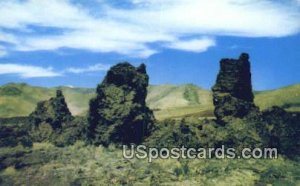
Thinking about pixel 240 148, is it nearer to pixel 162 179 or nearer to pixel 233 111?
pixel 233 111

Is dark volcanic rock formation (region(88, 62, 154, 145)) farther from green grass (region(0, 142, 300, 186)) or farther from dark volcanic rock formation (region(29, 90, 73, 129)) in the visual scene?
dark volcanic rock formation (region(29, 90, 73, 129))

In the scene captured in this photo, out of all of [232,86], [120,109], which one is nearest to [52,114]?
[120,109]

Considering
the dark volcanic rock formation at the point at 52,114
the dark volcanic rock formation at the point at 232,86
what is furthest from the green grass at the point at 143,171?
the dark volcanic rock formation at the point at 52,114

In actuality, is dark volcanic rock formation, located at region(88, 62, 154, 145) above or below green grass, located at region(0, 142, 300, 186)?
above

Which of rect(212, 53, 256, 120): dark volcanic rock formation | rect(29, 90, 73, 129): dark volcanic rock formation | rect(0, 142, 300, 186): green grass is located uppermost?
rect(212, 53, 256, 120): dark volcanic rock formation

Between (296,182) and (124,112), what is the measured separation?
56.2 metres

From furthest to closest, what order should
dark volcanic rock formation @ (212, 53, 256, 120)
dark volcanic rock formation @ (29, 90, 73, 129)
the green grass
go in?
dark volcanic rock formation @ (29, 90, 73, 129) → dark volcanic rock formation @ (212, 53, 256, 120) → the green grass

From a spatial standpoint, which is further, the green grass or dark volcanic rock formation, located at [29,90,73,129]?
dark volcanic rock formation, located at [29,90,73,129]

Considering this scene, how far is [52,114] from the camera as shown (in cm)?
19225

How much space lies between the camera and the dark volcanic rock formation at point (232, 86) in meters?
157

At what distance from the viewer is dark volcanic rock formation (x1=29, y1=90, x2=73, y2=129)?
7559 inches

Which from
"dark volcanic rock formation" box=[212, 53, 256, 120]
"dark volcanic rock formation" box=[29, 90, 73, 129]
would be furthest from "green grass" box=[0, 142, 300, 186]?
"dark volcanic rock formation" box=[29, 90, 73, 129]

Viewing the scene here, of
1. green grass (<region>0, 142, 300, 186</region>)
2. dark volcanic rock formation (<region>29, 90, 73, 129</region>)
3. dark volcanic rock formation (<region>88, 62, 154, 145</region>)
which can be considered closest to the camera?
green grass (<region>0, 142, 300, 186</region>)

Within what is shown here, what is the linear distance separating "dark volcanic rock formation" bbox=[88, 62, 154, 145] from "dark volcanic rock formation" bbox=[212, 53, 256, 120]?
21.0m
